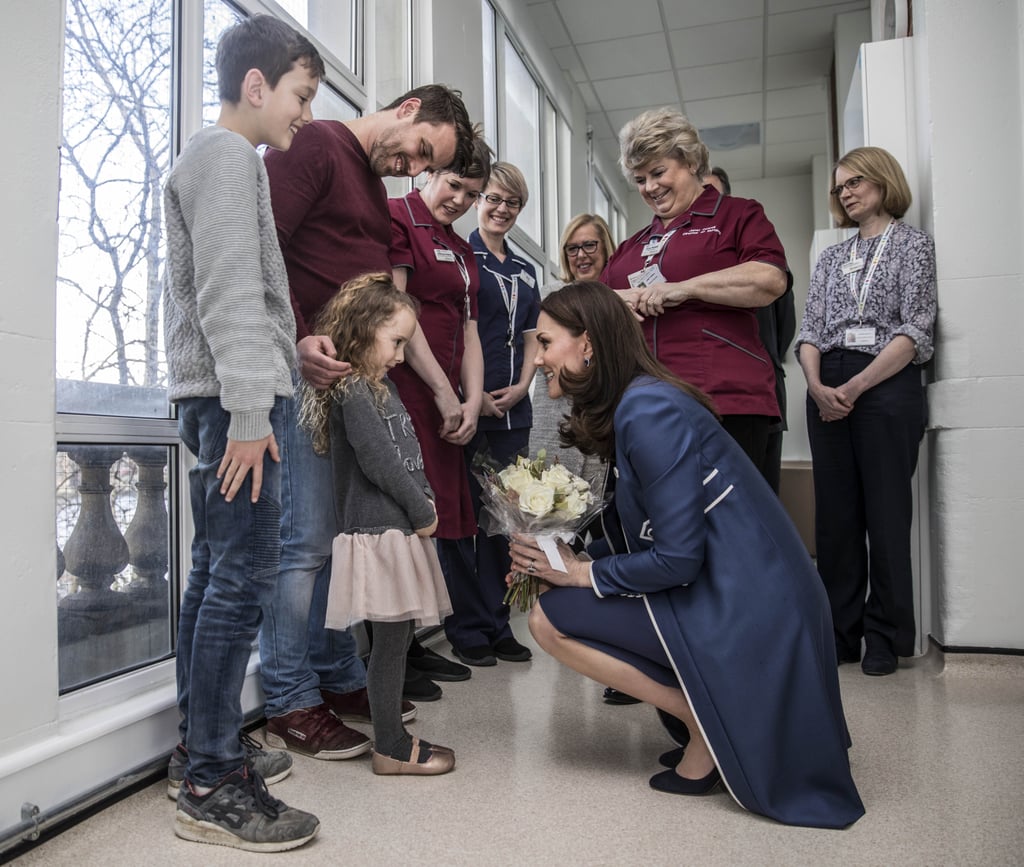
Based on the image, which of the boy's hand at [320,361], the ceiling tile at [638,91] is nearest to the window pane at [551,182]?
the ceiling tile at [638,91]

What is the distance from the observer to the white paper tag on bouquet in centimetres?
172

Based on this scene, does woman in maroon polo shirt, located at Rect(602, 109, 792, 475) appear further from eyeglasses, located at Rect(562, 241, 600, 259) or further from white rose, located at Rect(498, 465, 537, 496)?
eyeglasses, located at Rect(562, 241, 600, 259)

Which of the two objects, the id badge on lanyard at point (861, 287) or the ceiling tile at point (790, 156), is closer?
the id badge on lanyard at point (861, 287)

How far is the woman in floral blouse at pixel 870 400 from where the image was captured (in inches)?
102

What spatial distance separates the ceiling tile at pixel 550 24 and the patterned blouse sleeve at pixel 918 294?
3.40m

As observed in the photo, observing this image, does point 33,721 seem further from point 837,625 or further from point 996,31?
point 996,31

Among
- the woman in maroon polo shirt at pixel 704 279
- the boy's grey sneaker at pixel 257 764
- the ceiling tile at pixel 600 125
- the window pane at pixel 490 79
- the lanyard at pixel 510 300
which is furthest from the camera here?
the ceiling tile at pixel 600 125

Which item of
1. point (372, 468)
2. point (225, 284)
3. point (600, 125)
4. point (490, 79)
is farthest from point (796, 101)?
point (225, 284)

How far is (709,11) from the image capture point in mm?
5316

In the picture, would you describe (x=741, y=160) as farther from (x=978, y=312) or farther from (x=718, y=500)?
(x=718, y=500)

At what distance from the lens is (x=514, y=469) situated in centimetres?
179

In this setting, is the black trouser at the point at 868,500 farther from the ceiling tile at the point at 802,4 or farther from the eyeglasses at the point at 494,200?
the ceiling tile at the point at 802,4

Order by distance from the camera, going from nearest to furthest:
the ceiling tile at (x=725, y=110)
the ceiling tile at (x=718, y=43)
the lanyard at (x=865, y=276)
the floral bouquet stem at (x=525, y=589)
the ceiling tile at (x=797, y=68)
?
the floral bouquet stem at (x=525, y=589), the lanyard at (x=865, y=276), the ceiling tile at (x=718, y=43), the ceiling tile at (x=797, y=68), the ceiling tile at (x=725, y=110)

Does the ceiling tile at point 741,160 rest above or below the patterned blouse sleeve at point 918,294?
above
